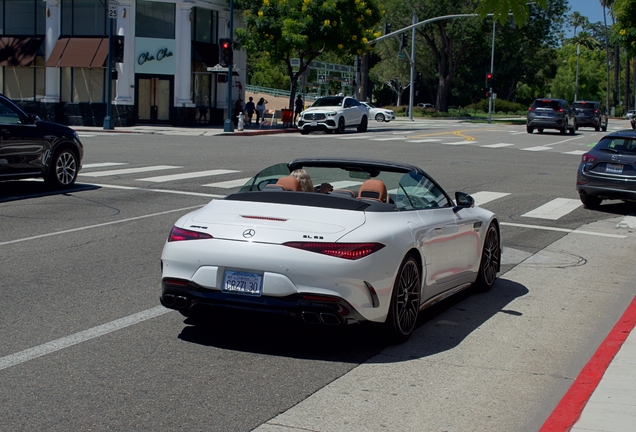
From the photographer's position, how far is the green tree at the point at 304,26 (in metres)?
44.5

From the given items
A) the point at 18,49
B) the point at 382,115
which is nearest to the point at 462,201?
the point at 18,49

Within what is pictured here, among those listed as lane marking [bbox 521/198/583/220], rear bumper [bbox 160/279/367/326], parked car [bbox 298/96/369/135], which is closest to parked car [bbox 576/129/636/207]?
lane marking [bbox 521/198/583/220]

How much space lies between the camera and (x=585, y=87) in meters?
118

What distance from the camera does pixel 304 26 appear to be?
145ft

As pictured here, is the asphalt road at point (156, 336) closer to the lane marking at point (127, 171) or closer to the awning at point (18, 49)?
the lane marking at point (127, 171)

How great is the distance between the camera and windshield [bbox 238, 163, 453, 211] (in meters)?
7.26

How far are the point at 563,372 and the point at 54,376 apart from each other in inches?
139

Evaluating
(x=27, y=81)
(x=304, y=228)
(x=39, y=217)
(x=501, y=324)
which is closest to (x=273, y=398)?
(x=304, y=228)

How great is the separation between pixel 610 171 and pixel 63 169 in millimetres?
10194

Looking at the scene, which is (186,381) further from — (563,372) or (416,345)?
(563,372)

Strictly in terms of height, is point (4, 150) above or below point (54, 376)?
above

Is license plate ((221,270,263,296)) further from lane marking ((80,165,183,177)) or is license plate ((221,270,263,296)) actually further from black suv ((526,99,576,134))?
black suv ((526,99,576,134))

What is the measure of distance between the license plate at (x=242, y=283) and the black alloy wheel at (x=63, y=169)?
10633 millimetres

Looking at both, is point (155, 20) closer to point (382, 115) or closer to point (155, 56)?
point (155, 56)
